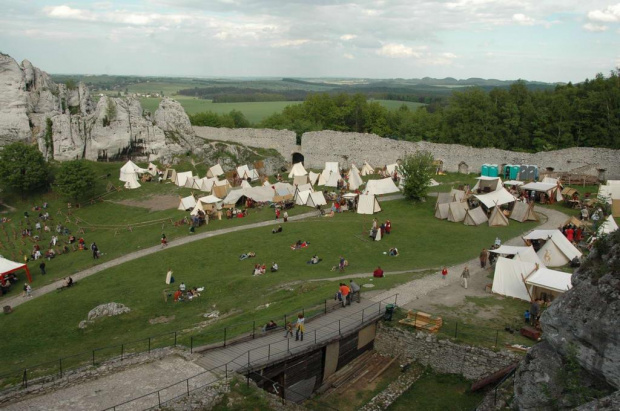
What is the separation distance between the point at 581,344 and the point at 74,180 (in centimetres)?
3636

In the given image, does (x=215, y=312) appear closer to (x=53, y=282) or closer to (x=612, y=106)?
(x=53, y=282)

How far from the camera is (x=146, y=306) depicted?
1977 centimetres

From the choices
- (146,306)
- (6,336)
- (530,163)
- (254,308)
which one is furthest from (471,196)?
(6,336)

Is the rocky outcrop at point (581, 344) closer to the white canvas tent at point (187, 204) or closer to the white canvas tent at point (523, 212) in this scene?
the white canvas tent at point (523, 212)

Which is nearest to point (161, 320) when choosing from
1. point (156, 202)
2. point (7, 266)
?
point (7, 266)

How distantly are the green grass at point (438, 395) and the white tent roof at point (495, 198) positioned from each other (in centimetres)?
1591

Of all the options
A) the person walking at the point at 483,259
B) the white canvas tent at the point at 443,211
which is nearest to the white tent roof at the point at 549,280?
the person walking at the point at 483,259

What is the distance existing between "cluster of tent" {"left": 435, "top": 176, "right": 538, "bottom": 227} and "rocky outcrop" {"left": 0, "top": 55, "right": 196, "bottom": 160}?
84.8 ft

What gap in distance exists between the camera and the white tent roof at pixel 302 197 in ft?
109

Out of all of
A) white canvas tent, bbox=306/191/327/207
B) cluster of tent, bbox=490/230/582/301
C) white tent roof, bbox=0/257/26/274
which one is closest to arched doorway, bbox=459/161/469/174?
white canvas tent, bbox=306/191/327/207

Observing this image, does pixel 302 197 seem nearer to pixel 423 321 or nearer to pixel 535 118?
pixel 423 321

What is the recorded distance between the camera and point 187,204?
34125mm

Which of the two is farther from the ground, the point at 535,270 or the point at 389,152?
the point at 389,152

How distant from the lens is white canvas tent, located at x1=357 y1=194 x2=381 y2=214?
30.7 m
